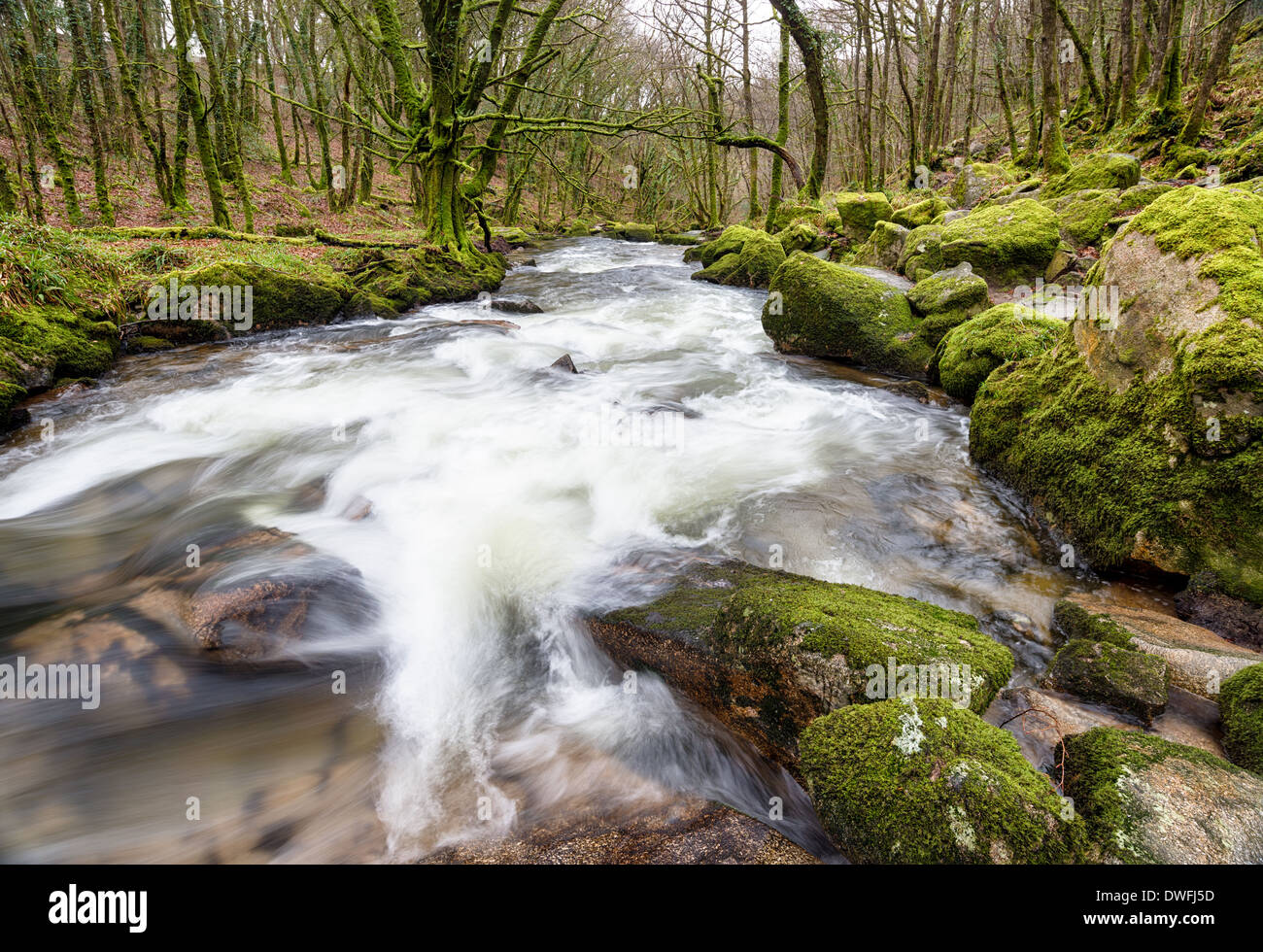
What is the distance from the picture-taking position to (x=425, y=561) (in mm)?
4945

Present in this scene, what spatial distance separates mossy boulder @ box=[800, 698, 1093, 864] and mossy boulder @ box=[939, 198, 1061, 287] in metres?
9.54

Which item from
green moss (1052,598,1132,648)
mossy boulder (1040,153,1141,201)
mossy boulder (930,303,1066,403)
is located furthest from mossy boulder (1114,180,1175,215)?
green moss (1052,598,1132,648)

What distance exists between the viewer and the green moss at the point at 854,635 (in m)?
2.76

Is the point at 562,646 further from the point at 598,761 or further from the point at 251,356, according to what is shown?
the point at 251,356

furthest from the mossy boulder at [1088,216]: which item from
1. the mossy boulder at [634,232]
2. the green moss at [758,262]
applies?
the mossy boulder at [634,232]

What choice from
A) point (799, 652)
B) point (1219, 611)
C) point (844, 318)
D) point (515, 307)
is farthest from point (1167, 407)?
point (515, 307)

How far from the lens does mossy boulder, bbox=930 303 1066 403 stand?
6469 mm

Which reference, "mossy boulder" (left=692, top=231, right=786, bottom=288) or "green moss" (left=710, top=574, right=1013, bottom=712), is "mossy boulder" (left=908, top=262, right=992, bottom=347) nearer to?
"green moss" (left=710, top=574, right=1013, bottom=712)

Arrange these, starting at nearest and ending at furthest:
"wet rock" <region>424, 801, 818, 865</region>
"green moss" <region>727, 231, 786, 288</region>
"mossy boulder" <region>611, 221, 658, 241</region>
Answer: "wet rock" <region>424, 801, 818, 865</region>
"green moss" <region>727, 231, 786, 288</region>
"mossy boulder" <region>611, 221, 658, 241</region>

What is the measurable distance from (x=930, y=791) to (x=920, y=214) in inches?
614

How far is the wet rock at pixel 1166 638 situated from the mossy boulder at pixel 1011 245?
740 centimetres

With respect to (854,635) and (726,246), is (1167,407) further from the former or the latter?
(726,246)

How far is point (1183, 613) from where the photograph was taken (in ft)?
12.4

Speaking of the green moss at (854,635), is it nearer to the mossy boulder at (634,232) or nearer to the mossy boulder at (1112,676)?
the mossy boulder at (1112,676)
